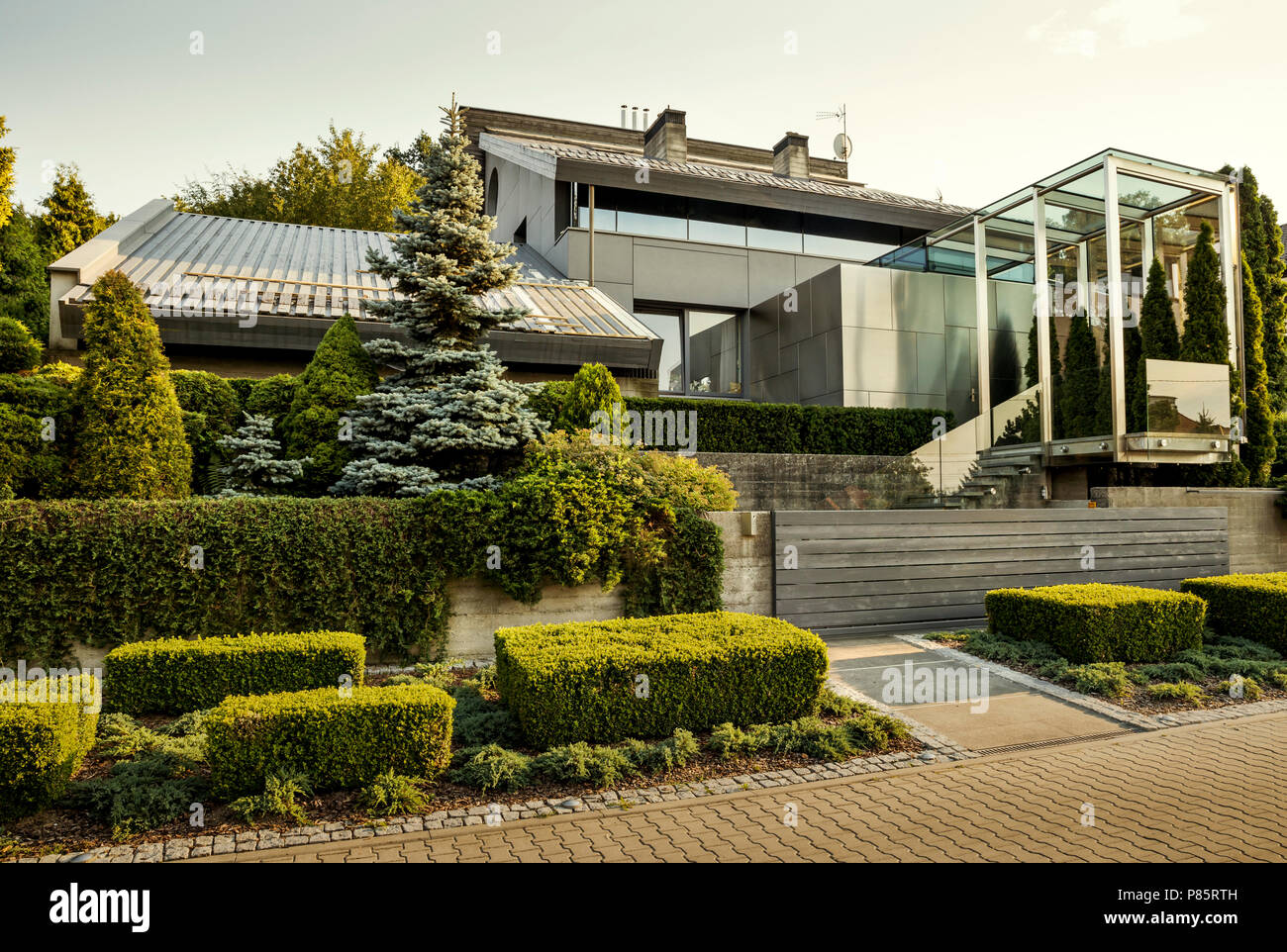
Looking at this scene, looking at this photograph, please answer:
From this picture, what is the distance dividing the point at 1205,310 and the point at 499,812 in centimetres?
1565

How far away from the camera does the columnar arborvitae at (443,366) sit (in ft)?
30.3

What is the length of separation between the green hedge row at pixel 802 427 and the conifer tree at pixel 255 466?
17.9 feet

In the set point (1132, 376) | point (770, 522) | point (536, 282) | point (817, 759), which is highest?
point (536, 282)

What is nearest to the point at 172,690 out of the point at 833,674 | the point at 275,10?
the point at 833,674

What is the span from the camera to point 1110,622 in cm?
805

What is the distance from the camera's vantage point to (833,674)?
25.2ft

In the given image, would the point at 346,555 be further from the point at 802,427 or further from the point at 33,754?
the point at 802,427

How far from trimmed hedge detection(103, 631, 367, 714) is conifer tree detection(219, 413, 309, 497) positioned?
3356 millimetres

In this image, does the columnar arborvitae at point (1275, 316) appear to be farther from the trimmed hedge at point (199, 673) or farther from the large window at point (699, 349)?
the trimmed hedge at point (199, 673)

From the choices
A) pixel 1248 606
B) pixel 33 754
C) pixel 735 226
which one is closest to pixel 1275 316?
pixel 1248 606

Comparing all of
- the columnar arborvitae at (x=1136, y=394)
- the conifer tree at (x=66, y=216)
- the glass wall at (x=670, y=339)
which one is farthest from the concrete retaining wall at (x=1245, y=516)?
the conifer tree at (x=66, y=216)

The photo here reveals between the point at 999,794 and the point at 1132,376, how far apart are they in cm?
1166

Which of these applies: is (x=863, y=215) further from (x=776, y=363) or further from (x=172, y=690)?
(x=172, y=690)

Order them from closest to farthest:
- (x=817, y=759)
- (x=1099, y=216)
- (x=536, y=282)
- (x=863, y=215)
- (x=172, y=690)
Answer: (x=817, y=759) → (x=172, y=690) → (x=1099, y=216) → (x=536, y=282) → (x=863, y=215)
